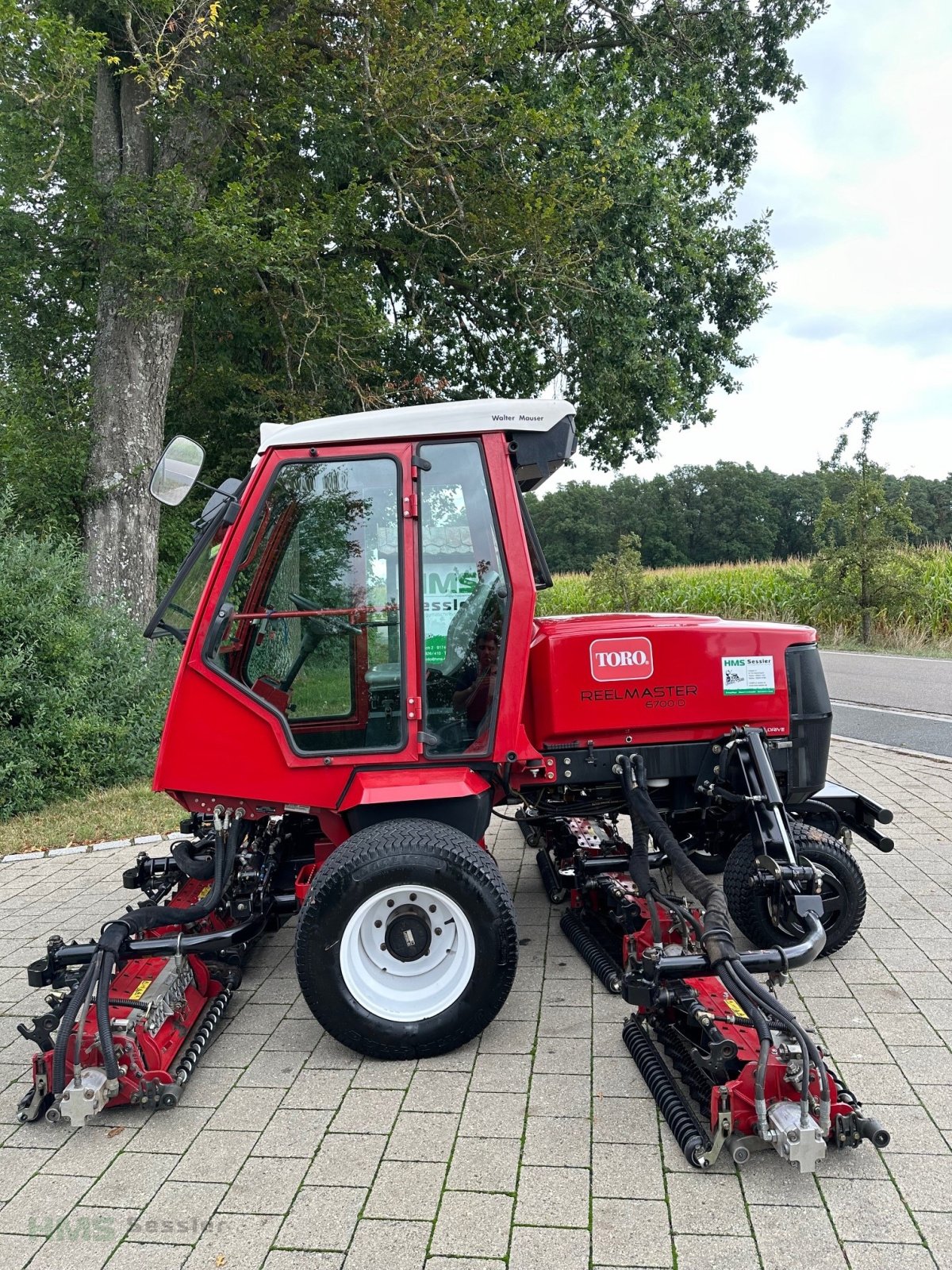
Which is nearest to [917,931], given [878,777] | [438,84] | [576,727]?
[576,727]

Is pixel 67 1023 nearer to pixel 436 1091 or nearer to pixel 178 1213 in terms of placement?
pixel 178 1213

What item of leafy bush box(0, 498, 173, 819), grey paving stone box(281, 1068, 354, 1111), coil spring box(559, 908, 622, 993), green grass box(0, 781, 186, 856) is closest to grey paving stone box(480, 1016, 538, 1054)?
coil spring box(559, 908, 622, 993)

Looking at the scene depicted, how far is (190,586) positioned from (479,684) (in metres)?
1.24

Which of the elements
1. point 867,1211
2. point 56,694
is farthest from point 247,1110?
point 56,694

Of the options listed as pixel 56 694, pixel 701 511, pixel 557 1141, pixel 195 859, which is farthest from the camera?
pixel 701 511

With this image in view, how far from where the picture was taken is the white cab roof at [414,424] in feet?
11.9

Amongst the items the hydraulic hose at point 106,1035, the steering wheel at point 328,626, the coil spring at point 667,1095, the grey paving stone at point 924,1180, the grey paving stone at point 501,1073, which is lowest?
the grey paving stone at point 501,1073

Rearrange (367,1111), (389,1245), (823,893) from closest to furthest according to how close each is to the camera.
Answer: (389,1245) < (367,1111) < (823,893)

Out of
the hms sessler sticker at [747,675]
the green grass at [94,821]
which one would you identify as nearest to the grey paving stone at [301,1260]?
the hms sessler sticker at [747,675]

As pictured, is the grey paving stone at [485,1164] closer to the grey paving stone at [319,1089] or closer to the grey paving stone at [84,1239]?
the grey paving stone at [319,1089]

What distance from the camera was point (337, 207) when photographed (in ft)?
31.4

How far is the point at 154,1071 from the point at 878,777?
246 inches

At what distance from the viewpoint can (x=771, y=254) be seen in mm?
14891

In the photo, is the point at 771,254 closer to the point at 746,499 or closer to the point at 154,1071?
the point at 154,1071
